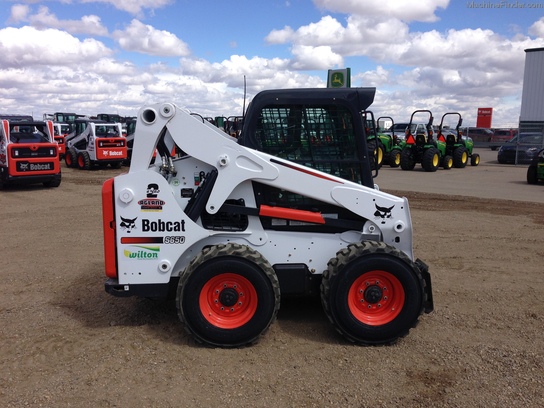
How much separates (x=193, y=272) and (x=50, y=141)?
42.3 ft

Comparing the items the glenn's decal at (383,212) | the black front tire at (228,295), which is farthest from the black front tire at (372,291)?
the black front tire at (228,295)

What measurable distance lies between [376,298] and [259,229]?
1235mm

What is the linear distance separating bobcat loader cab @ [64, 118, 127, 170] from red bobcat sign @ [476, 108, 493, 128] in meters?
44.3

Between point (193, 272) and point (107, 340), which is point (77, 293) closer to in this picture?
point (107, 340)

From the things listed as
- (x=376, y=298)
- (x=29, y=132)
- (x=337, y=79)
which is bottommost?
(x=376, y=298)

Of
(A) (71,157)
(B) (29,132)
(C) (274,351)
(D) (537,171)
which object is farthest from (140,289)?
(A) (71,157)

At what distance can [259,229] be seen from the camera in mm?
4688

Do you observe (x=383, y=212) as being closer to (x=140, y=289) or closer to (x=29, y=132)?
(x=140, y=289)

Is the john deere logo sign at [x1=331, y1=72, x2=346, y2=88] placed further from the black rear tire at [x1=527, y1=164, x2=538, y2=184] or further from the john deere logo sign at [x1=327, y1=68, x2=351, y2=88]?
the black rear tire at [x1=527, y1=164, x2=538, y2=184]

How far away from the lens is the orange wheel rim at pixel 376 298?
4500 millimetres

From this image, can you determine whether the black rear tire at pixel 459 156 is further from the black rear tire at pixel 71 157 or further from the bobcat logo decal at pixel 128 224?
the bobcat logo decal at pixel 128 224

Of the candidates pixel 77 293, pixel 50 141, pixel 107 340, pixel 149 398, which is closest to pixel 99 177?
pixel 50 141

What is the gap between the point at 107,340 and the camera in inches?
181

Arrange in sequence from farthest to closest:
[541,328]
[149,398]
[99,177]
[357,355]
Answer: [99,177], [541,328], [357,355], [149,398]
